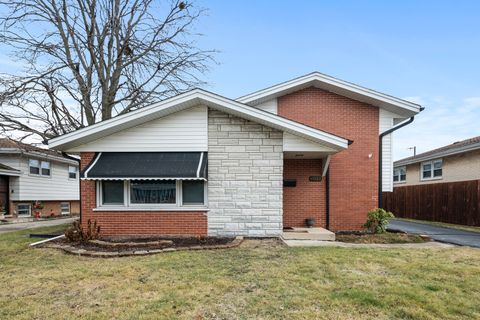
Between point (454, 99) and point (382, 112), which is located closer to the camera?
point (382, 112)

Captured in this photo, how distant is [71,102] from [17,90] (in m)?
3.24

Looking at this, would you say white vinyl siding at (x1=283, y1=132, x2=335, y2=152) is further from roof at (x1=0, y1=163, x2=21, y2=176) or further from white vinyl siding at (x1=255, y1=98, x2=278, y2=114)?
roof at (x1=0, y1=163, x2=21, y2=176)

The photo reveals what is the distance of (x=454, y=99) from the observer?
27969mm

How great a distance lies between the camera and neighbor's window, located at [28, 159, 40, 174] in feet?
76.7

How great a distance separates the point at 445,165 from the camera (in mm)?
22516

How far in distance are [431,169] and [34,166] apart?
30386 millimetres

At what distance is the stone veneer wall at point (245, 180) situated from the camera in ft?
35.3

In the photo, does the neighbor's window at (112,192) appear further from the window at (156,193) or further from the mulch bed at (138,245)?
the mulch bed at (138,245)

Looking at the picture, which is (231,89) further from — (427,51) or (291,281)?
(291,281)

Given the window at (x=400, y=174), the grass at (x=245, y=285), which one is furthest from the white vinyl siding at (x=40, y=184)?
the window at (x=400, y=174)

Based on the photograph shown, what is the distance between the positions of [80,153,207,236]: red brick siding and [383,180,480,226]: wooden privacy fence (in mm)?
15178

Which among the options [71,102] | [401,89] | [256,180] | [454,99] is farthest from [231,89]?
[454,99]

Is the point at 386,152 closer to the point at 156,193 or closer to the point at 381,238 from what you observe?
the point at 381,238

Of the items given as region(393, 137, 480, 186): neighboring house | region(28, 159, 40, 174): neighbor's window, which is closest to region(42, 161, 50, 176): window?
region(28, 159, 40, 174): neighbor's window
